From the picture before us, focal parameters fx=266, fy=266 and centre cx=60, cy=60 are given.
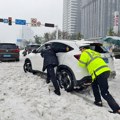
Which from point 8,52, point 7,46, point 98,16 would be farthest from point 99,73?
point 98,16

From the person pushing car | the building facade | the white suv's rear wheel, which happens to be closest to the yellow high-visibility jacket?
the person pushing car

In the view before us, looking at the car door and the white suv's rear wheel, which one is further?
the car door

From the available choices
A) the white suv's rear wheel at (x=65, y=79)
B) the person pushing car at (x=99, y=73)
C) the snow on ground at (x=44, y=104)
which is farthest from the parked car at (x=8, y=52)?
the person pushing car at (x=99, y=73)

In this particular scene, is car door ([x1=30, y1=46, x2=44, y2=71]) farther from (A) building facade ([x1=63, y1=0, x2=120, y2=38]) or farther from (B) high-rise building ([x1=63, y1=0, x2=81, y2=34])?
(B) high-rise building ([x1=63, y1=0, x2=81, y2=34])

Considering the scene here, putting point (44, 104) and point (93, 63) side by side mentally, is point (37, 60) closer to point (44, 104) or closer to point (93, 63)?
point (44, 104)

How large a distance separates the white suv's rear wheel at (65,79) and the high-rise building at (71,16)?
298 ft

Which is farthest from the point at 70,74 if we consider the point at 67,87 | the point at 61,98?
the point at 61,98

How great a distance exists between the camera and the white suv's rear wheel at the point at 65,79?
26.8 feet

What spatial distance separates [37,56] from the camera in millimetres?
10602

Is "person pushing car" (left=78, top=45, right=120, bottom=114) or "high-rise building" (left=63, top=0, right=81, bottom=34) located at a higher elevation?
"high-rise building" (left=63, top=0, right=81, bottom=34)

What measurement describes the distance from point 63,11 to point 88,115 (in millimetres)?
97573

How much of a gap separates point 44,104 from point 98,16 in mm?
96425

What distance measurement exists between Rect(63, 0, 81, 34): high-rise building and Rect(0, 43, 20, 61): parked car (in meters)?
78.5

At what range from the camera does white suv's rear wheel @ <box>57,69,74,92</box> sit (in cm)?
818
